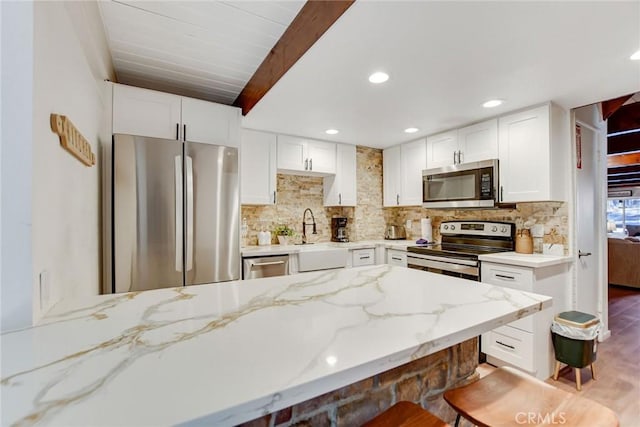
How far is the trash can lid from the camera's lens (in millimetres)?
2233

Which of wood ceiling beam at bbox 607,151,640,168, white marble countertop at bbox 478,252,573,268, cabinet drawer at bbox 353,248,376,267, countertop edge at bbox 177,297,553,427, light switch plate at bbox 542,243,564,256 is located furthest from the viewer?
wood ceiling beam at bbox 607,151,640,168

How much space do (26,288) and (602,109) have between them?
184 inches

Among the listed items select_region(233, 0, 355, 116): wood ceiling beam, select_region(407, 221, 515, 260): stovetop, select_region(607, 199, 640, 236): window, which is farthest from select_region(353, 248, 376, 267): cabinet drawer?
select_region(607, 199, 640, 236): window

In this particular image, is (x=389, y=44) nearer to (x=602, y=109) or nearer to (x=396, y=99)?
(x=396, y=99)

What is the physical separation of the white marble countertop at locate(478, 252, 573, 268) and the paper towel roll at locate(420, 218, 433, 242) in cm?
117

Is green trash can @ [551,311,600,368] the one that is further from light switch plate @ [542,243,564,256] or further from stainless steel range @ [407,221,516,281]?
stainless steel range @ [407,221,516,281]

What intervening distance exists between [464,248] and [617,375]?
58.4 inches

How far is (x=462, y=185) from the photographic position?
3076 millimetres

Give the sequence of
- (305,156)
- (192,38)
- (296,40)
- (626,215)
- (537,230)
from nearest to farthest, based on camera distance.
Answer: (296,40), (192,38), (537,230), (305,156), (626,215)

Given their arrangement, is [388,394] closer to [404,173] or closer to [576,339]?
[576,339]

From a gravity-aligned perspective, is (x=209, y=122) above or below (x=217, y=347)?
above

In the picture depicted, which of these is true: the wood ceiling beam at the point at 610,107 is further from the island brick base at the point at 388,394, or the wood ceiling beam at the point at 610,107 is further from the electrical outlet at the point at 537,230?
the island brick base at the point at 388,394

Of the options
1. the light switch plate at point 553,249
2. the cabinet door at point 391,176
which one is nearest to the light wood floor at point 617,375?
the light switch plate at point 553,249

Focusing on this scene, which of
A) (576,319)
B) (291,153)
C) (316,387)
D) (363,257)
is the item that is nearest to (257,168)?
(291,153)
